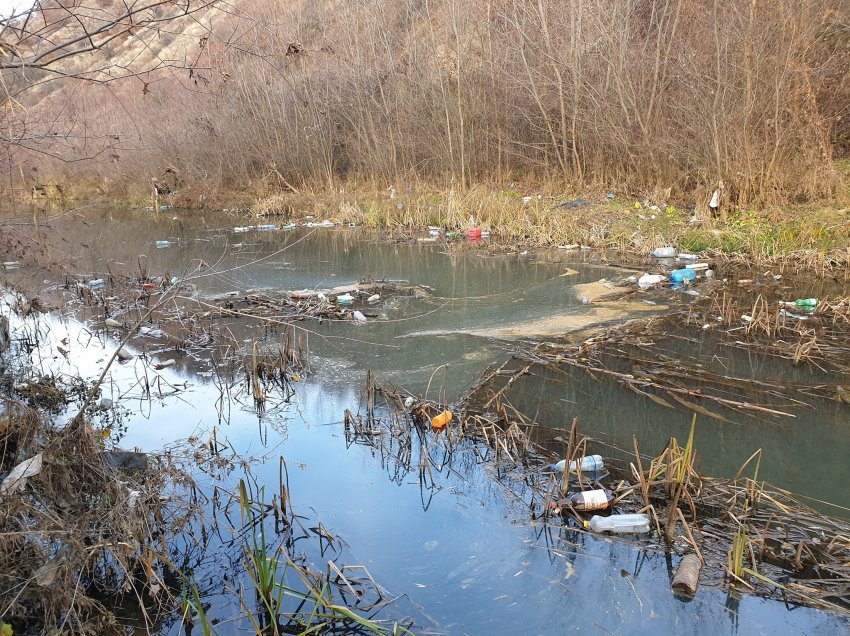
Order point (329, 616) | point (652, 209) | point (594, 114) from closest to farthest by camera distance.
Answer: point (329, 616) < point (652, 209) < point (594, 114)

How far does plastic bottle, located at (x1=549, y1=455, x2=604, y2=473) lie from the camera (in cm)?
388

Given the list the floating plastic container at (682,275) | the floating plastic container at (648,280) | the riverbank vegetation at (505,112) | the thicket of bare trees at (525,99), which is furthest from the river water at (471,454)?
the thicket of bare trees at (525,99)

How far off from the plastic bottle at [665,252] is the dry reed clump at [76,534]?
8317 millimetres

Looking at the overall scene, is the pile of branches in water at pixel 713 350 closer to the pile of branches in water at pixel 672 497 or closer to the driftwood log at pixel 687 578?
the pile of branches in water at pixel 672 497

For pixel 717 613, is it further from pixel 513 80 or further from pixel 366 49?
pixel 366 49

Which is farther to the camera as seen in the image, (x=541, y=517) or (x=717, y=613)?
(x=541, y=517)

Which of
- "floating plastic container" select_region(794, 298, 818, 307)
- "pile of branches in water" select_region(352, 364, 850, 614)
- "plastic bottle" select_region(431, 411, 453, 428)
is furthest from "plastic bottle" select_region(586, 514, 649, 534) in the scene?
"floating plastic container" select_region(794, 298, 818, 307)

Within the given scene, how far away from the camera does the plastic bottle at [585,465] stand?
12.7 feet

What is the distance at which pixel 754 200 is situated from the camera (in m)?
10.7

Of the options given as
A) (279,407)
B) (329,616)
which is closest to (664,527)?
(329,616)

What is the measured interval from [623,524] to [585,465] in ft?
1.93

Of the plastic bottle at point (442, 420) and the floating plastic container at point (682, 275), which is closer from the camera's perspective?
the plastic bottle at point (442, 420)

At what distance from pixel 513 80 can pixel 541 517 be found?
13.6m

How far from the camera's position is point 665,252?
10141mm
